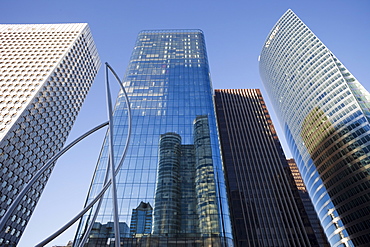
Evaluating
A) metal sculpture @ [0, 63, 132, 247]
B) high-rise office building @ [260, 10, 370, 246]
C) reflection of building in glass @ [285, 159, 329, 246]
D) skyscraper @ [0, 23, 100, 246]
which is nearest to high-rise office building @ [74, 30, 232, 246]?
metal sculpture @ [0, 63, 132, 247]

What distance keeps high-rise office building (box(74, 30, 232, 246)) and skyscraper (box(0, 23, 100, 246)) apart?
30.6 meters

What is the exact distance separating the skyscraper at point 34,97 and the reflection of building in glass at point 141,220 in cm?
4213

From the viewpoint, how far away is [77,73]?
96.9 metres

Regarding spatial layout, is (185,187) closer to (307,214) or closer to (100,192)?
(100,192)

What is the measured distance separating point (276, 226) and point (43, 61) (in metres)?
101

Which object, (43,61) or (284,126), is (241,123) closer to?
(284,126)

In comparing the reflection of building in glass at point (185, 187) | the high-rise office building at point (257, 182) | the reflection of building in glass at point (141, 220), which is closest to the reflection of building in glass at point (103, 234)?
the reflection of building in glass at point (141, 220)

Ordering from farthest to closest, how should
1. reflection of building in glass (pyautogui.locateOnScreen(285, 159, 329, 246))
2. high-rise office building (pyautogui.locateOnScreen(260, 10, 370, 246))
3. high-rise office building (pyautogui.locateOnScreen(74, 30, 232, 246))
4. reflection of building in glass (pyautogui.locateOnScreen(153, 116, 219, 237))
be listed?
reflection of building in glass (pyautogui.locateOnScreen(285, 159, 329, 246))
high-rise office building (pyautogui.locateOnScreen(260, 10, 370, 246))
reflection of building in glass (pyautogui.locateOnScreen(153, 116, 219, 237))
high-rise office building (pyautogui.locateOnScreen(74, 30, 232, 246))

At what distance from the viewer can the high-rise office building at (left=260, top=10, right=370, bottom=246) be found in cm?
7781

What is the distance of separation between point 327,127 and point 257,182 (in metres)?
35.1

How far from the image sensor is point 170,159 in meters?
46.3

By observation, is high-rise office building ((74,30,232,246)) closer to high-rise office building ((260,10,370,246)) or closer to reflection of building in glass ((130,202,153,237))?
reflection of building in glass ((130,202,153,237))

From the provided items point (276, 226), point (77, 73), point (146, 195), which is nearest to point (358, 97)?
point (276, 226)

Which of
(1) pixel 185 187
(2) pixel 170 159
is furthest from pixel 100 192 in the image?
(2) pixel 170 159
